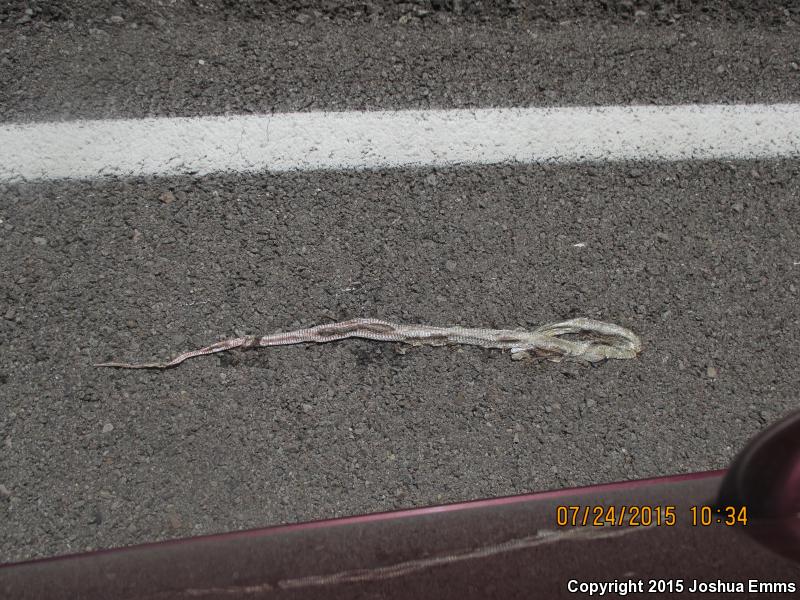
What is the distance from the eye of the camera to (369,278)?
7.35ft

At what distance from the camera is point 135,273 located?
7.17 ft

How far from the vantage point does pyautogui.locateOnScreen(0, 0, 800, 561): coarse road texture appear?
2051mm

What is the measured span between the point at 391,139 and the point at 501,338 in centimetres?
84

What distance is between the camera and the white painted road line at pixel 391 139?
2.29m

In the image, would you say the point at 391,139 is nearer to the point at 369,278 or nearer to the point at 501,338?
the point at 369,278

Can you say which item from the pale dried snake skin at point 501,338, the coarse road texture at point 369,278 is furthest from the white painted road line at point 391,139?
the pale dried snake skin at point 501,338

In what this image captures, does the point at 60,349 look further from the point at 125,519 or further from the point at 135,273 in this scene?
the point at 125,519

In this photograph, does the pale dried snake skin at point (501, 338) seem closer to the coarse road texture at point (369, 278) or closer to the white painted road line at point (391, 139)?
the coarse road texture at point (369, 278)

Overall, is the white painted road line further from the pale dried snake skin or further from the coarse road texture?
the pale dried snake skin

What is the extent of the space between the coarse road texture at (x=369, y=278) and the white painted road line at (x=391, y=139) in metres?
0.05

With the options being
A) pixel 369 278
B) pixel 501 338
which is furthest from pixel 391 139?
pixel 501 338

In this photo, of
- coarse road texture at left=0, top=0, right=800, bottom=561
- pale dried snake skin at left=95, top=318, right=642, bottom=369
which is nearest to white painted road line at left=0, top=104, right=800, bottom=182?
coarse road texture at left=0, top=0, right=800, bottom=561

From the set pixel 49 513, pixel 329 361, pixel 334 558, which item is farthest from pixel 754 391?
pixel 49 513

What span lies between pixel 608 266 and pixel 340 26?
1359 mm
